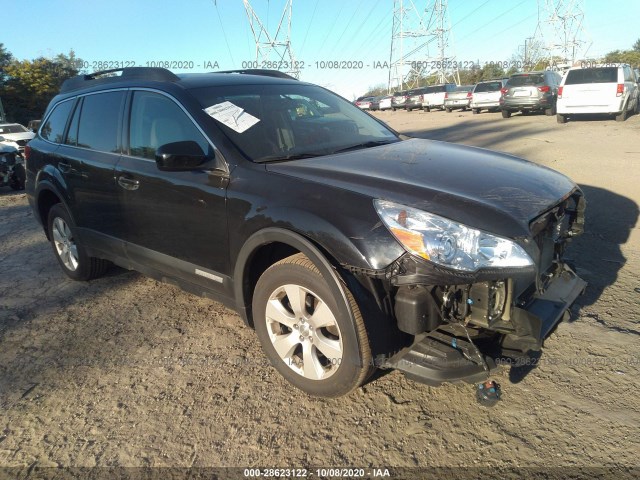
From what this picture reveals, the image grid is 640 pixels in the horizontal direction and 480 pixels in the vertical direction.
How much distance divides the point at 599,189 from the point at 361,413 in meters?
5.72

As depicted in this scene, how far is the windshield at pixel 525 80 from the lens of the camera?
19734 millimetres

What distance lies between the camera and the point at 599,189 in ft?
22.2

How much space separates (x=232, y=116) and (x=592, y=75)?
1612 cm

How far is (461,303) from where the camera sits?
2.35 metres

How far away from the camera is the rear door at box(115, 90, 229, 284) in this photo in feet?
10.1

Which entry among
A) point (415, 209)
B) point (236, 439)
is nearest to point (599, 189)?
point (415, 209)

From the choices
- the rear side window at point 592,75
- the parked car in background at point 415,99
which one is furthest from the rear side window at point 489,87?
the parked car in background at point 415,99

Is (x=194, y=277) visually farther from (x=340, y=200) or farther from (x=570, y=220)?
(x=570, y=220)

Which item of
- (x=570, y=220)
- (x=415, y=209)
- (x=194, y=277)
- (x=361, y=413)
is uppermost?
(x=415, y=209)

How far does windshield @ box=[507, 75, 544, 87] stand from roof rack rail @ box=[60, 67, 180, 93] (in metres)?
18.9

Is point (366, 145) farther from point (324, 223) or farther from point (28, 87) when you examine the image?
point (28, 87)

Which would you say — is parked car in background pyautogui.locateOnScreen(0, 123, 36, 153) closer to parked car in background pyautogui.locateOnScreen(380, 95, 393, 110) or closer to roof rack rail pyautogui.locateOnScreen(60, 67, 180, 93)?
roof rack rail pyautogui.locateOnScreen(60, 67, 180, 93)

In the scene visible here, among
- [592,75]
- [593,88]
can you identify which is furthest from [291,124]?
[592,75]

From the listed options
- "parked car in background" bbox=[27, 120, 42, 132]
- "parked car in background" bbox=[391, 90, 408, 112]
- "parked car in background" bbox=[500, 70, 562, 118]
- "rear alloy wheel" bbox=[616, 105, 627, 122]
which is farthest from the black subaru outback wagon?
"parked car in background" bbox=[391, 90, 408, 112]
